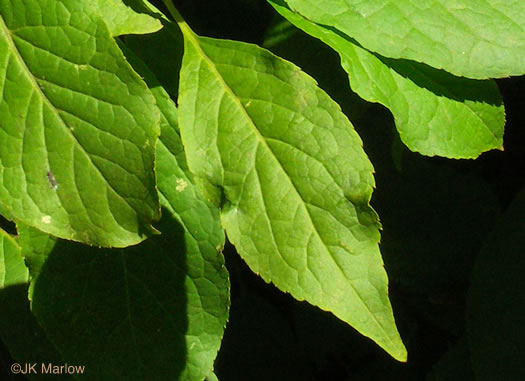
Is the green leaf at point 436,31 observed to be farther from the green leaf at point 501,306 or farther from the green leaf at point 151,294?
the green leaf at point 501,306

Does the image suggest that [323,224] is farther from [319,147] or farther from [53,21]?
[53,21]

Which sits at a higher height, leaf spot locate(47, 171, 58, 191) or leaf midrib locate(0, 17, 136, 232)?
leaf midrib locate(0, 17, 136, 232)

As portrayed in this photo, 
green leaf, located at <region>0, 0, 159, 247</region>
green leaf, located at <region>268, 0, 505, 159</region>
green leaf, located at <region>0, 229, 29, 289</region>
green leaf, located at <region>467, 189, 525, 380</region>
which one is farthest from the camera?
green leaf, located at <region>467, 189, 525, 380</region>

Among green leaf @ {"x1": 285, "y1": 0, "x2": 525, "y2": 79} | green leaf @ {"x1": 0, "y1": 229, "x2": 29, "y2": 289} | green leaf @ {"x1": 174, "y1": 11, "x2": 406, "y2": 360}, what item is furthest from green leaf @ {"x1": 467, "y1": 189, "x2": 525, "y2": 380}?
green leaf @ {"x1": 0, "y1": 229, "x2": 29, "y2": 289}

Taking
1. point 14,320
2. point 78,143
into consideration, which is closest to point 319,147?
point 78,143

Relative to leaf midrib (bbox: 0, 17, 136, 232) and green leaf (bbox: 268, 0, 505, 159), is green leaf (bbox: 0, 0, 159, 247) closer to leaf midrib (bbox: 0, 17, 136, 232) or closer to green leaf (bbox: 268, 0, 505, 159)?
leaf midrib (bbox: 0, 17, 136, 232)
